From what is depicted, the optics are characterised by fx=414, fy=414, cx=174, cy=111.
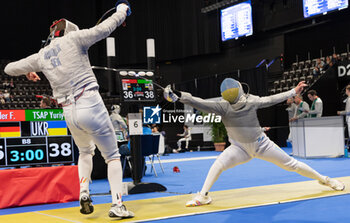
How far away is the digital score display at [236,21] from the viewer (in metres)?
18.9

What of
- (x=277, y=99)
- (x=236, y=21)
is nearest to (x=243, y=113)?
(x=277, y=99)

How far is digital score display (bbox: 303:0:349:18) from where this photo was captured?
51.8ft

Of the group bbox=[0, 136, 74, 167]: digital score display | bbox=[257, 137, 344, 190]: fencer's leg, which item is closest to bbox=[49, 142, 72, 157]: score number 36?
bbox=[0, 136, 74, 167]: digital score display

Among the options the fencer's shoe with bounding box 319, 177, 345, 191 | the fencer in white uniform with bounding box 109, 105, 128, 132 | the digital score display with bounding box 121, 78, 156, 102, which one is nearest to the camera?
the fencer's shoe with bounding box 319, 177, 345, 191

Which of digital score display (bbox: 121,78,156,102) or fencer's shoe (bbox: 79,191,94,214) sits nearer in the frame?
fencer's shoe (bbox: 79,191,94,214)

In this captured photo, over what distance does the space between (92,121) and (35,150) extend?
2.00 metres

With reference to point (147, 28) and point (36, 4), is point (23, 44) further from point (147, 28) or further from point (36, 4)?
point (147, 28)

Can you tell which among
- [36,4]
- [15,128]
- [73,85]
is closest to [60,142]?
[15,128]

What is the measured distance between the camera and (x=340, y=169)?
6949mm

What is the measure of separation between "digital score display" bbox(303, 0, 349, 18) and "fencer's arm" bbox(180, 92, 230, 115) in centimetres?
1349

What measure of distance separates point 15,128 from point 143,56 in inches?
640

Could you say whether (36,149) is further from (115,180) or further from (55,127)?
(115,180)

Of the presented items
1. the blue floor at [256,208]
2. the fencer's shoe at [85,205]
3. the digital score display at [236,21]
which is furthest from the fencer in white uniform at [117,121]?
the digital score display at [236,21]

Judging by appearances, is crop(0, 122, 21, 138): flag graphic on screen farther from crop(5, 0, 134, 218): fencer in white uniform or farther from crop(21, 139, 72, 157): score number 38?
crop(5, 0, 134, 218): fencer in white uniform
